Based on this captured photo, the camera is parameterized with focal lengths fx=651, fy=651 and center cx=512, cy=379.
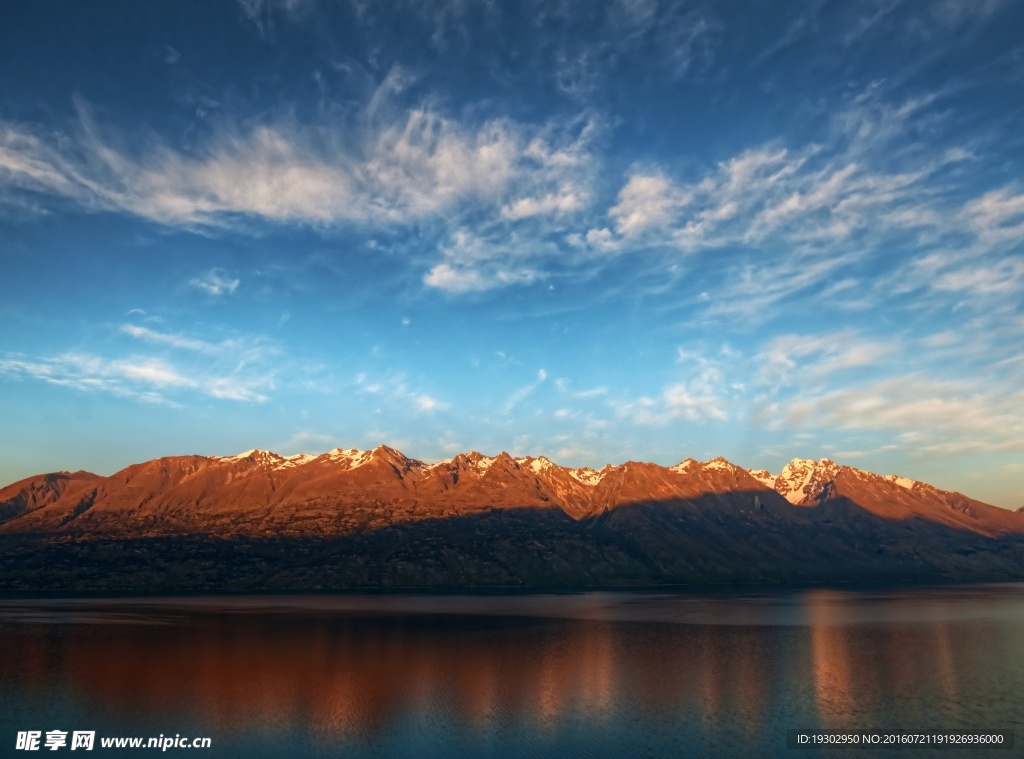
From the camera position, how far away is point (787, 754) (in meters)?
68.9

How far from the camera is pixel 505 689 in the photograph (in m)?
101

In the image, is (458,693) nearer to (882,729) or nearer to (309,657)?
(309,657)

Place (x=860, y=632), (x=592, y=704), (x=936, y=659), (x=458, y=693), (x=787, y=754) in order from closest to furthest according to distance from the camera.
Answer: (x=787, y=754) → (x=592, y=704) → (x=458, y=693) → (x=936, y=659) → (x=860, y=632)

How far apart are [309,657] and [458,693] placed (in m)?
47.6

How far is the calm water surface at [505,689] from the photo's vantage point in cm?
7519

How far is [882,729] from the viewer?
7731 cm

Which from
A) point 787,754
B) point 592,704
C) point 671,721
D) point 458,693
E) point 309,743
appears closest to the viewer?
point 787,754

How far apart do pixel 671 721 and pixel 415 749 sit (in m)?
31.8

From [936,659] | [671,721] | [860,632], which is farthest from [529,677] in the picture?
[860,632]

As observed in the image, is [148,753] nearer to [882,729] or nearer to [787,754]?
[787,754]

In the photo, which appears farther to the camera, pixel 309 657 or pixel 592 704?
pixel 309 657

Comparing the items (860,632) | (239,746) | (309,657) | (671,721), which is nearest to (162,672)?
(309,657)

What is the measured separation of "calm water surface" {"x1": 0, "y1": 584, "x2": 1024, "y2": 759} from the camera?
75.2m

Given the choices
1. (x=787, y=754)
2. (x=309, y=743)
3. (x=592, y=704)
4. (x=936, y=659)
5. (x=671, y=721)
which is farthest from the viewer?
(x=936, y=659)
